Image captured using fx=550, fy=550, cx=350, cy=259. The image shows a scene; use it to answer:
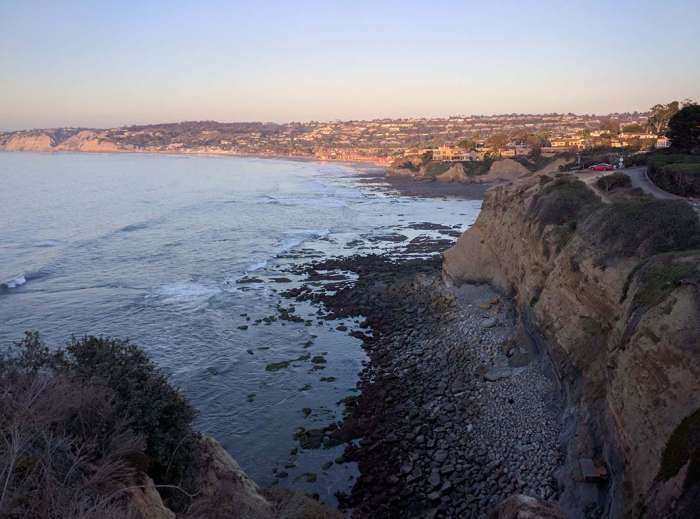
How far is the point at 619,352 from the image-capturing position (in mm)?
11508

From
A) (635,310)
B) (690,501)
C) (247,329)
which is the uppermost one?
(635,310)

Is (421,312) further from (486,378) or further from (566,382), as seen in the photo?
(566,382)

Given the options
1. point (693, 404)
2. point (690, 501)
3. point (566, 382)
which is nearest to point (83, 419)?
point (690, 501)

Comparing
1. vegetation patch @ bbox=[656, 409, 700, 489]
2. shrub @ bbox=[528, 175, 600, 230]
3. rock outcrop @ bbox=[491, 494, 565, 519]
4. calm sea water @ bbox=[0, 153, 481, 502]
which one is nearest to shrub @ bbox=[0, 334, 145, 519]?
rock outcrop @ bbox=[491, 494, 565, 519]

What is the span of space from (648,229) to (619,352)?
4.76 meters

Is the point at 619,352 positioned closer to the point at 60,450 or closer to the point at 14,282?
the point at 60,450

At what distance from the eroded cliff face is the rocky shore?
99 cm

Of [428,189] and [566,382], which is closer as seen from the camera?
[566,382]

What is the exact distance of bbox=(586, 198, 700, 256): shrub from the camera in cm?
1413

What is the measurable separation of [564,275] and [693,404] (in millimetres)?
8428

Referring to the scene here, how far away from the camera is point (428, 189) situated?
8825 cm

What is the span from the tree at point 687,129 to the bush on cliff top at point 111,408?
119 ft

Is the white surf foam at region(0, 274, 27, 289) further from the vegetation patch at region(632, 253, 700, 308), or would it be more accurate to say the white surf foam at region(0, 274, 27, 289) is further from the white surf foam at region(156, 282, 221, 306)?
the vegetation patch at region(632, 253, 700, 308)

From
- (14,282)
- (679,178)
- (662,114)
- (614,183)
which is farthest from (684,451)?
(662,114)
